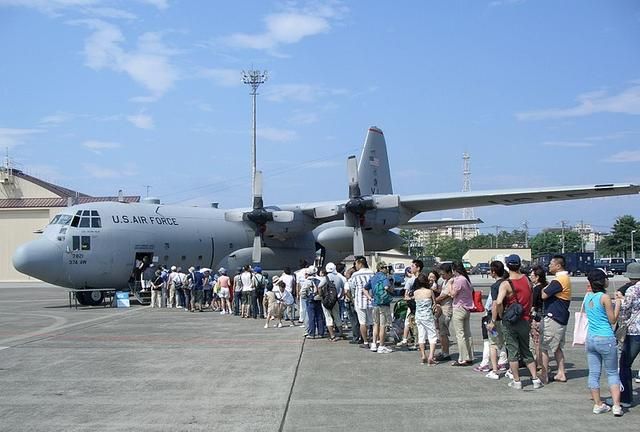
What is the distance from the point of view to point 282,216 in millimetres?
25516

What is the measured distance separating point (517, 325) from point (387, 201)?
51.6 ft

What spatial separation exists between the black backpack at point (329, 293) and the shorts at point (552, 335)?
5.14 m

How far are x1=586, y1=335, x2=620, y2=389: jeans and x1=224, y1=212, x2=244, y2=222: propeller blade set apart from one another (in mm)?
20018

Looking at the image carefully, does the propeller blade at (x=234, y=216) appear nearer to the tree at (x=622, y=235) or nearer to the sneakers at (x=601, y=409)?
the sneakers at (x=601, y=409)

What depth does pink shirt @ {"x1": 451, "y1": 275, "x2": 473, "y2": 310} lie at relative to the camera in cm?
985

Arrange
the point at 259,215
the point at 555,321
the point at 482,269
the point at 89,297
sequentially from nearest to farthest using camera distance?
the point at 555,321 → the point at 89,297 → the point at 259,215 → the point at 482,269

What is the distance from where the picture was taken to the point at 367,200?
942 inches

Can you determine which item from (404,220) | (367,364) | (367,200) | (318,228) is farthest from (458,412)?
(318,228)

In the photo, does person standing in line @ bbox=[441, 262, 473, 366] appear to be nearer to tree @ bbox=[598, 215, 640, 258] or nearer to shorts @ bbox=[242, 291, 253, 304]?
shorts @ bbox=[242, 291, 253, 304]

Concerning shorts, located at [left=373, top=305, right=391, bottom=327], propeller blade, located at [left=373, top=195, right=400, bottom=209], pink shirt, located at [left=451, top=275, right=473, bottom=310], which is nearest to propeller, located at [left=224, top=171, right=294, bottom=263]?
propeller blade, located at [left=373, top=195, right=400, bottom=209]

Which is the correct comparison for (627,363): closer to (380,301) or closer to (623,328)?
(623,328)

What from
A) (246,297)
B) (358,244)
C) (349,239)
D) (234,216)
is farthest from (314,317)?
(349,239)

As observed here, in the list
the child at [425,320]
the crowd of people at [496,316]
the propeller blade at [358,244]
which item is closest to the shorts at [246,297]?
the crowd of people at [496,316]

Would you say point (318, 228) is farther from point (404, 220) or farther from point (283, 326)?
point (283, 326)
